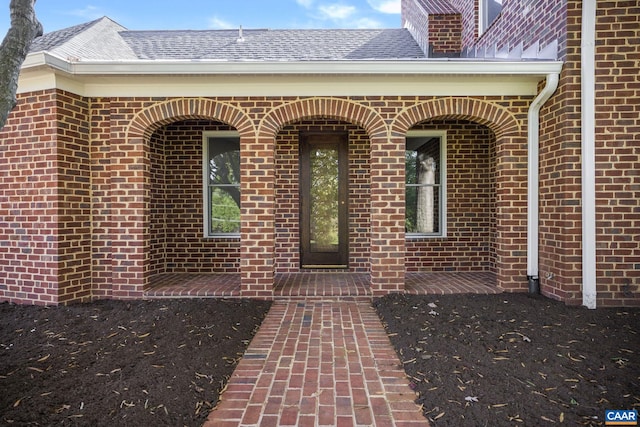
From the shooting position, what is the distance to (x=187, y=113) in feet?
14.6

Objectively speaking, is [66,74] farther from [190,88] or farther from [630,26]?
[630,26]

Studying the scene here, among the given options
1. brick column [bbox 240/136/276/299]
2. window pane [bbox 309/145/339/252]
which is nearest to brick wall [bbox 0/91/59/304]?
brick column [bbox 240/136/276/299]

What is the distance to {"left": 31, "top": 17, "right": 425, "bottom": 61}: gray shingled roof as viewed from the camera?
564 centimetres

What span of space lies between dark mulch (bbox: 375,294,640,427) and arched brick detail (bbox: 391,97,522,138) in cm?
218

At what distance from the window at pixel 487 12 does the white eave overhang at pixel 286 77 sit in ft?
8.92

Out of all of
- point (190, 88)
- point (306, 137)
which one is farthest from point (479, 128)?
point (190, 88)

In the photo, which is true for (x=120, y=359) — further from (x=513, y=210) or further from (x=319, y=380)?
(x=513, y=210)

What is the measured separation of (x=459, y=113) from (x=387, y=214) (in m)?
1.58

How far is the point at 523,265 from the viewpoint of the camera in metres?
4.55

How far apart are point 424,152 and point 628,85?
275 cm

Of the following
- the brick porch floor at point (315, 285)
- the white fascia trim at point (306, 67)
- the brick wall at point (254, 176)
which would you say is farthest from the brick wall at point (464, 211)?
the white fascia trim at point (306, 67)

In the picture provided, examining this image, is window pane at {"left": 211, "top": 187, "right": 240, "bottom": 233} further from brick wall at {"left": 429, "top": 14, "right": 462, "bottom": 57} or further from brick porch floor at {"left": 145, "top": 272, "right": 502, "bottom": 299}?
brick wall at {"left": 429, "top": 14, "right": 462, "bottom": 57}

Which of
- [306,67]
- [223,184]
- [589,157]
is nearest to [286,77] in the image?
[306,67]

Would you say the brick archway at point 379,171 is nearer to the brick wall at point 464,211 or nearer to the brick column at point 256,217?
the brick column at point 256,217
